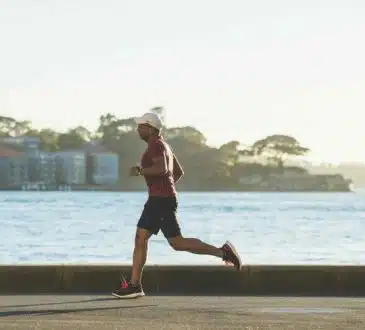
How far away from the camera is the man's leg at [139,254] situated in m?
11.9

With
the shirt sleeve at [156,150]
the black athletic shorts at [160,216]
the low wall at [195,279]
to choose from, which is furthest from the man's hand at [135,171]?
the low wall at [195,279]

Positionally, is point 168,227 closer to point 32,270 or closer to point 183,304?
point 183,304

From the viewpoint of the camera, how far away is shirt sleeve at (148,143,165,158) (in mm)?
11898

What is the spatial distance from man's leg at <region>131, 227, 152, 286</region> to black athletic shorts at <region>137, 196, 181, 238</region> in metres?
0.06

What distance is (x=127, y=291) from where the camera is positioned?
1207cm

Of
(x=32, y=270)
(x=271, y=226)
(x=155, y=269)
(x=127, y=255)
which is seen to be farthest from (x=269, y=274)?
(x=271, y=226)

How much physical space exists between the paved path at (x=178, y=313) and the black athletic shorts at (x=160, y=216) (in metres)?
0.62

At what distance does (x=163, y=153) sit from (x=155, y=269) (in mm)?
Answer: 1448

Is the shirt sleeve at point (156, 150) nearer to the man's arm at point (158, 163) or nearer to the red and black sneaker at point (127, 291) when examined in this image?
the man's arm at point (158, 163)

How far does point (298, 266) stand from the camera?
1296 centimetres

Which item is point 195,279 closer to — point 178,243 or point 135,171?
point 178,243

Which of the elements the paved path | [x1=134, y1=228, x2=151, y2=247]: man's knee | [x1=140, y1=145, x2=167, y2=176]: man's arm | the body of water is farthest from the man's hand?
the body of water

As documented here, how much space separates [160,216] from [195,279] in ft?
3.81

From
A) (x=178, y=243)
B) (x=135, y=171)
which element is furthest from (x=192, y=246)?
(x=135, y=171)
